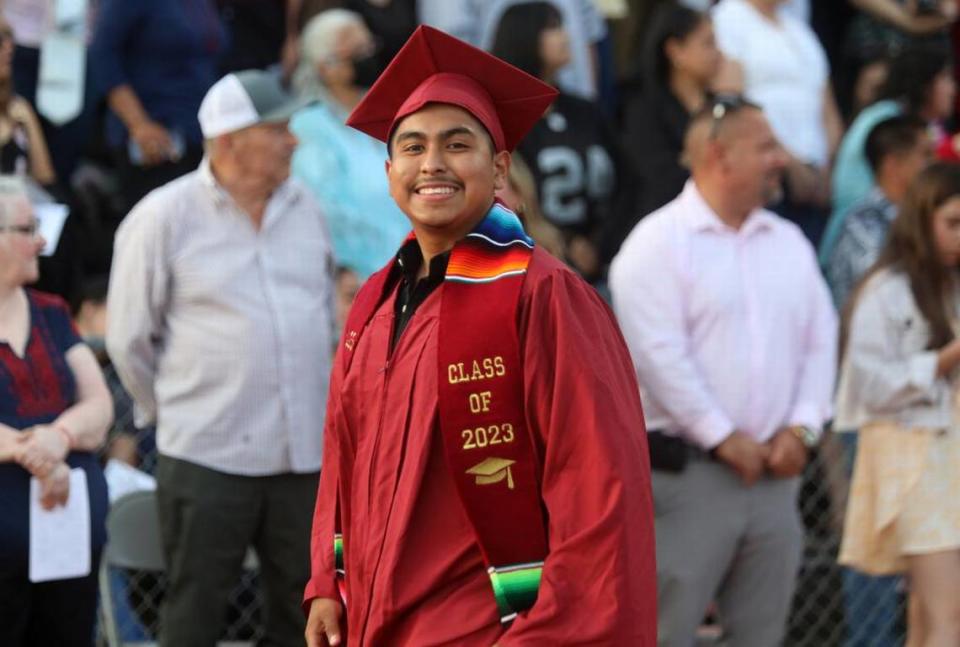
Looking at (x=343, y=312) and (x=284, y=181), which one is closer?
(x=284, y=181)

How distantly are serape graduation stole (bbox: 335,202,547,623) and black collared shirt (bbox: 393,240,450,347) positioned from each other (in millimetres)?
190

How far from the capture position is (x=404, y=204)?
4.15 m

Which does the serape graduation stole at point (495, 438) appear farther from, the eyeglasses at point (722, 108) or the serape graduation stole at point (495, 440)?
the eyeglasses at point (722, 108)

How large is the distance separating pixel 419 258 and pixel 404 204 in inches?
9.0

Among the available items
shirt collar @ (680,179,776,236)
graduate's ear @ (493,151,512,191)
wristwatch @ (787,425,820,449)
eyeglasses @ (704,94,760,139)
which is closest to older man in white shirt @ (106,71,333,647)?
shirt collar @ (680,179,776,236)

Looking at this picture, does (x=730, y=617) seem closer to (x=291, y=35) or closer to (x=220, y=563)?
(x=220, y=563)

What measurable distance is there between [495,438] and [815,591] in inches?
179

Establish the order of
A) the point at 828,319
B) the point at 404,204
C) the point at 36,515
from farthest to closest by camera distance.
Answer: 1. the point at 828,319
2. the point at 36,515
3. the point at 404,204

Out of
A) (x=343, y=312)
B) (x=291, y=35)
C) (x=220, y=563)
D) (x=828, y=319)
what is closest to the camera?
(x=220, y=563)

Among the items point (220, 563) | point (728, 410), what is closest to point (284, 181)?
point (220, 563)

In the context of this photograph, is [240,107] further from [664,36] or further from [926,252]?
[664,36]

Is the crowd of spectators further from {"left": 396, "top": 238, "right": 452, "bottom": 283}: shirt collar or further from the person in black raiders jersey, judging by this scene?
{"left": 396, "top": 238, "right": 452, "bottom": 283}: shirt collar

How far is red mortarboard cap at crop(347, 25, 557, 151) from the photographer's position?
13.5 feet

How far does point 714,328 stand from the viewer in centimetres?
670
